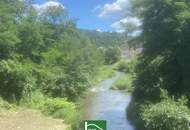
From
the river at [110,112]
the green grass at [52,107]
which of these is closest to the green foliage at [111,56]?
the river at [110,112]

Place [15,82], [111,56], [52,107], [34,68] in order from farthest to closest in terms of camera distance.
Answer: [111,56] → [34,68] → [15,82] → [52,107]

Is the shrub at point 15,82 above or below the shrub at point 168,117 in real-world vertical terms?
above

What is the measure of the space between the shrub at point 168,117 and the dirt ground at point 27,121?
5683 millimetres

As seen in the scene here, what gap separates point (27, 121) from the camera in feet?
76.5

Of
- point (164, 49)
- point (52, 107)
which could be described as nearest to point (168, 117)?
point (52, 107)

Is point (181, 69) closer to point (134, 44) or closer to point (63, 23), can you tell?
point (134, 44)

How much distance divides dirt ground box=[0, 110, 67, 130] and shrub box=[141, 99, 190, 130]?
5.68 metres

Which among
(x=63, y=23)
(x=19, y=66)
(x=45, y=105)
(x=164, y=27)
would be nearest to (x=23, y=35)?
(x=19, y=66)

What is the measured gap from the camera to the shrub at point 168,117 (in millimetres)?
16766

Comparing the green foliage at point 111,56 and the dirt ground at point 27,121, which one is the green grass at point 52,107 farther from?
the green foliage at point 111,56

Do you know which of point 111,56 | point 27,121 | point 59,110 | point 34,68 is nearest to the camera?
point 27,121

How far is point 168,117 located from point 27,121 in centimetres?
954

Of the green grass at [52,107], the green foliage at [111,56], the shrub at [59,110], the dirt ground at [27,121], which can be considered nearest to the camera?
the dirt ground at [27,121]

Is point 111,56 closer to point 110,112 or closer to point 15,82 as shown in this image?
point 110,112
